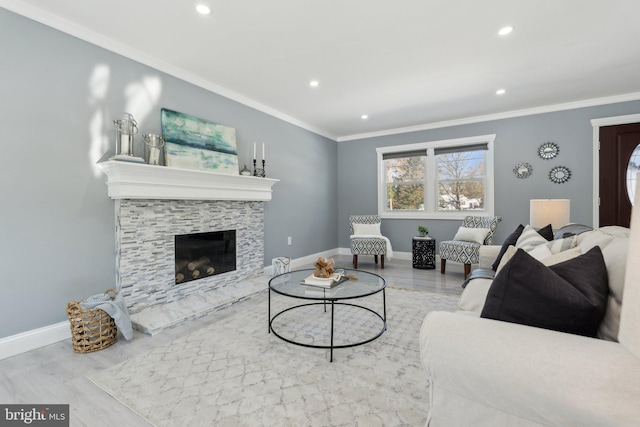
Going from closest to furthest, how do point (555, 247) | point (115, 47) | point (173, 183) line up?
point (555, 247), point (115, 47), point (173, 183)

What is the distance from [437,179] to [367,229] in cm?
163

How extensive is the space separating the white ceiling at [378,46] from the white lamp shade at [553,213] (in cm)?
150

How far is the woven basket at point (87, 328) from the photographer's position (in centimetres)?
211

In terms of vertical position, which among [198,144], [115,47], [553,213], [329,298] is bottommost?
[329,298]

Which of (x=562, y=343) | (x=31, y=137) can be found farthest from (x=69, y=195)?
(x=562, y=343)

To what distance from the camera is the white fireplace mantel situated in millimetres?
2523

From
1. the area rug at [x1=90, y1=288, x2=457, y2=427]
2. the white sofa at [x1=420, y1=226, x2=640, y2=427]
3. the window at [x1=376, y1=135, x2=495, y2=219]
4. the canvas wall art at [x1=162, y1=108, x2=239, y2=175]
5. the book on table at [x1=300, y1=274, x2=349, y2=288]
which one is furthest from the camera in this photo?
the window at [x1=376, y1=135, x2=495, y2=219]

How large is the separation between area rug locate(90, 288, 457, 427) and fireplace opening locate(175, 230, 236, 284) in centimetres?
94

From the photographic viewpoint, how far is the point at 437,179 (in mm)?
5441

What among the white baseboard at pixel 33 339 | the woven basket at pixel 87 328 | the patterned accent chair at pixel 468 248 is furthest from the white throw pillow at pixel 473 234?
the white baseboard at pixel 33 339

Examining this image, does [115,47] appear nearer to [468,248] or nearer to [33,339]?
[33,339]

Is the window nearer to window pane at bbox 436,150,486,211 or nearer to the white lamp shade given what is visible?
window pane at bbox 436,150,486,211

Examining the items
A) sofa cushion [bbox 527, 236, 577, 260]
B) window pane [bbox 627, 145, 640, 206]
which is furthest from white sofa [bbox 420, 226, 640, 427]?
window pane [bbox 627, 145, 640, 206]

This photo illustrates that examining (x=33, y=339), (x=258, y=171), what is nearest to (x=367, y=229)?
(x=258, y=171)
